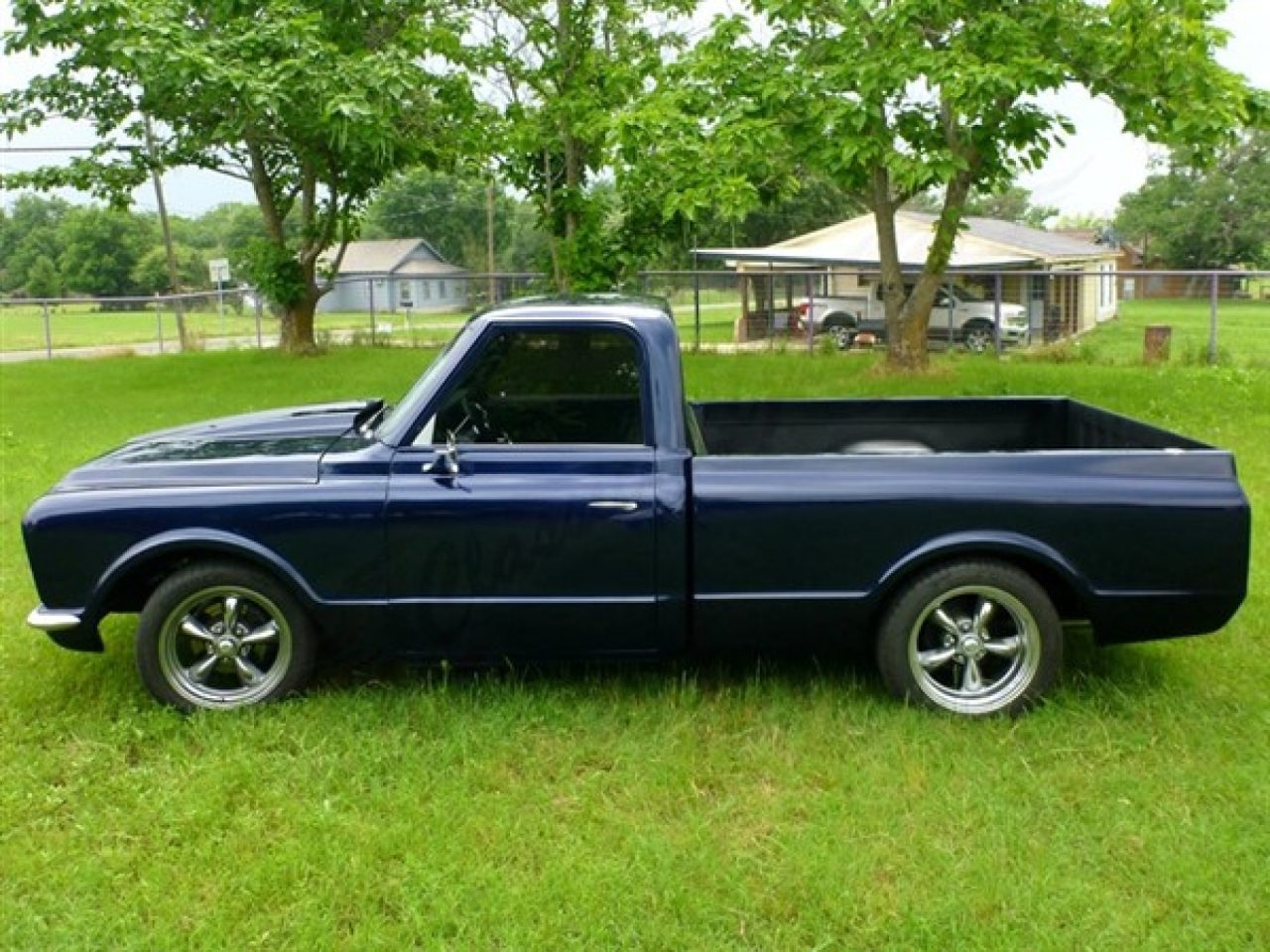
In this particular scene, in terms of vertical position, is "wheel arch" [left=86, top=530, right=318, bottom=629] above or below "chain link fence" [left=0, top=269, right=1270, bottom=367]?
below

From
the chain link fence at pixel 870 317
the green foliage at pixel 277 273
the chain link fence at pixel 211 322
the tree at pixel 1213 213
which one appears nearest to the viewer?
the chain link fence at pixel 870 317

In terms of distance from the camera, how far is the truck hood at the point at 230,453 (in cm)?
418

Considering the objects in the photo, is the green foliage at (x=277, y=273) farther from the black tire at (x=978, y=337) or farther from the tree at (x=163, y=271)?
the tree at (x=163, y=271)

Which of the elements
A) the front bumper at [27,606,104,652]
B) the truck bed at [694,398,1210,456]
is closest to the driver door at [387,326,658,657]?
the front bumper at [27,606,104,652]

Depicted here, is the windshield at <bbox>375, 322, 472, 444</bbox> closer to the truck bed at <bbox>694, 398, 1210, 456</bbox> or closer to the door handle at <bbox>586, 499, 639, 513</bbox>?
the door handle at <bbox>586, 499, 639, 513</bbox>

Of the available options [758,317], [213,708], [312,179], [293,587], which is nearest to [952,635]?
[293,587]

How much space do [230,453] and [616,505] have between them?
5.44 ft

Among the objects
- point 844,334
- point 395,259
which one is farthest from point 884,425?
point 395,259

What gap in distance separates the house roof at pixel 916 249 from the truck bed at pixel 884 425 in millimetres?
19822

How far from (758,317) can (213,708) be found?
70.4 feet

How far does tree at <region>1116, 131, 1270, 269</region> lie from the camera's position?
54.4 meters

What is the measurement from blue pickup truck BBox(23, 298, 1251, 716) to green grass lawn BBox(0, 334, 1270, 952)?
273 mm

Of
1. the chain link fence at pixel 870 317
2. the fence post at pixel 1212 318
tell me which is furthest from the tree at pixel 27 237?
the fence post at pixel 1212 318

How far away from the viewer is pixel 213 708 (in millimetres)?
4164
